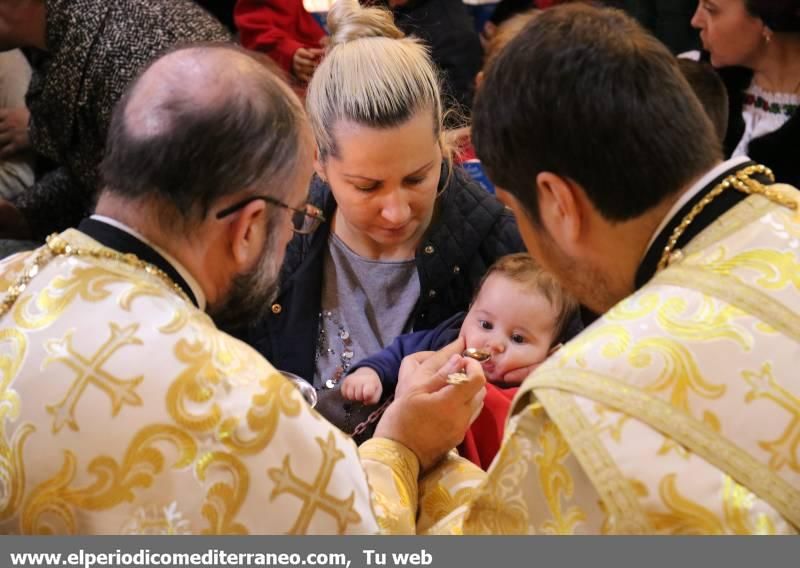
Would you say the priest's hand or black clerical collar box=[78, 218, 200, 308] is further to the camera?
the priest's hand

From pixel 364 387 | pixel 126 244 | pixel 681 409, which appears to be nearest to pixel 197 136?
pixel 126 244

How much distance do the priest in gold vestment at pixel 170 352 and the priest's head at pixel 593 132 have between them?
1.20 feet

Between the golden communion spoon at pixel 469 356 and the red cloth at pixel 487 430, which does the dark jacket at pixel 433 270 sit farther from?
the red cloth at pixel 487 430

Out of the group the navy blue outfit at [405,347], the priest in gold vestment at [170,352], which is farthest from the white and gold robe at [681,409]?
the navy blue outfit at [405,347]

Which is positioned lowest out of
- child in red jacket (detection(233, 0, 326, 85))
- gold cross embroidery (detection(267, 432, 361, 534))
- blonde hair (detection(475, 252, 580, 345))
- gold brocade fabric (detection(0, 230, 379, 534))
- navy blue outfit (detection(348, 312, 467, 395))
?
child in red jacket (detection(233, 0, 326, 85))

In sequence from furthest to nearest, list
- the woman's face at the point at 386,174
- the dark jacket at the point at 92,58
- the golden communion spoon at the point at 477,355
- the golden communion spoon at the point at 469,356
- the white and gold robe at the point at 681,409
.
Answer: the dark jacket at the point at 92,58
the woman's face at the point at 386,174
the golden communion spoon at the point at 477,355
the golden communion spoon at the point at 469,356
the white and gold robe at the point at 681,409

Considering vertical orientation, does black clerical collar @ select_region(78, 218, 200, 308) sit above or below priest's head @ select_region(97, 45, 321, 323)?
below

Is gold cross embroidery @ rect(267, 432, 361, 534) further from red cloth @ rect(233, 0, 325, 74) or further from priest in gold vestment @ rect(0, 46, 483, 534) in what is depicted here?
red cloth @ rect(233, 0, 325, 74)

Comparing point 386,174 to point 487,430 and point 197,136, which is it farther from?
point 197,136

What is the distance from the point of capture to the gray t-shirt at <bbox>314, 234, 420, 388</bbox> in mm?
2592

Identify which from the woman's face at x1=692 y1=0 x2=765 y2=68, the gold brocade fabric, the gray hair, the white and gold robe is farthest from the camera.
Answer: the woman's face at x1=692 y1=0 x2=765 y2=68

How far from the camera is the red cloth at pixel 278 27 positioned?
402 centimetres

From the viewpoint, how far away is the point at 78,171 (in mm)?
3600

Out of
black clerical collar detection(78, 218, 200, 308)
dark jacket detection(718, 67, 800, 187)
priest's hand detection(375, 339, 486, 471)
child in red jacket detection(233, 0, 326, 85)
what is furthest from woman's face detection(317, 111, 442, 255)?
child in red jacket detection(233, 0, 326, 85)
